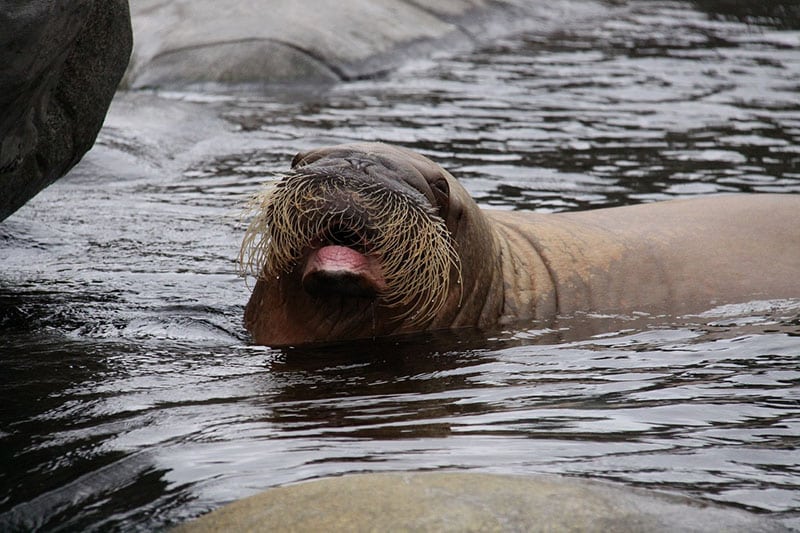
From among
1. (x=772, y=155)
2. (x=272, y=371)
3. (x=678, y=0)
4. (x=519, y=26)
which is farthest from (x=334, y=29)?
(x=272, y=371)

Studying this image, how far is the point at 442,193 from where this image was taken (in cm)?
550

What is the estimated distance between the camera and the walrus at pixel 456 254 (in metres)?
5.20

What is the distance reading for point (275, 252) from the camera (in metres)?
5.36

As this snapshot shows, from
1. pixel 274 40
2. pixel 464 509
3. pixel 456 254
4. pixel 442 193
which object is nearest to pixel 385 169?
pixel 442 193

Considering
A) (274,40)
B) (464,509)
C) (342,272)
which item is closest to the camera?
(464,509)

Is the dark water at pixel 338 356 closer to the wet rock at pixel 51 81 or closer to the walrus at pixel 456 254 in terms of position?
the walrus at pixel 456 254

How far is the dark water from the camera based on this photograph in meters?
3.49

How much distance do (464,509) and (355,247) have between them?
2343 mm

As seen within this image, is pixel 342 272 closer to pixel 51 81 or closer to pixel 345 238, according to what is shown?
pixel 345 238

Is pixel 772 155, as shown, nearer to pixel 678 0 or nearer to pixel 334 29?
pixel 334 29

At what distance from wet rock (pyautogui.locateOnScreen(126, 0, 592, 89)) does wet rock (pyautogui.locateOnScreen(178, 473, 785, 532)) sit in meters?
9.58

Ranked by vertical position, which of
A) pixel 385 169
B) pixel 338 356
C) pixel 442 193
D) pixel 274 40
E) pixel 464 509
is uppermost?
pixel 274 40

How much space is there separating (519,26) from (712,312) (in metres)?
10.7

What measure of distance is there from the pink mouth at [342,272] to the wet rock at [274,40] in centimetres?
746
